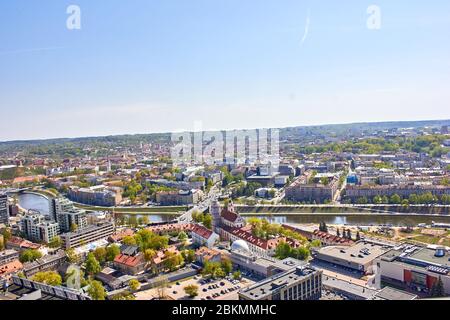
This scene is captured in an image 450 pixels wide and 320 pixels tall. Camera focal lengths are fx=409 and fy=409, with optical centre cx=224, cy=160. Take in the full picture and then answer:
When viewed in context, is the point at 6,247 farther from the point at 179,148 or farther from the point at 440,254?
the point at 179,148

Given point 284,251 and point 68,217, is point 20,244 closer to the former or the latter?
point 68,217

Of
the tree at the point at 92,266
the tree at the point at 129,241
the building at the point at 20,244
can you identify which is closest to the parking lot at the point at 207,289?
the tree at the point at 92,266

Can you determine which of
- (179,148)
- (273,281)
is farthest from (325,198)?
(179,148)

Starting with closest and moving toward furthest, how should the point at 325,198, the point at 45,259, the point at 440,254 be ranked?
the point at 440,254
the point at 45,259
the point at 325,198

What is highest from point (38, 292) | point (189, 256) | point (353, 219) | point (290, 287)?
point (38, 292)

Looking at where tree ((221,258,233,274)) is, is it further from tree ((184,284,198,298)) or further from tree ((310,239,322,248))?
tree ((310,239,322,248))

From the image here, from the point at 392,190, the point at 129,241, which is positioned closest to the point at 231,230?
the point at 129,241
